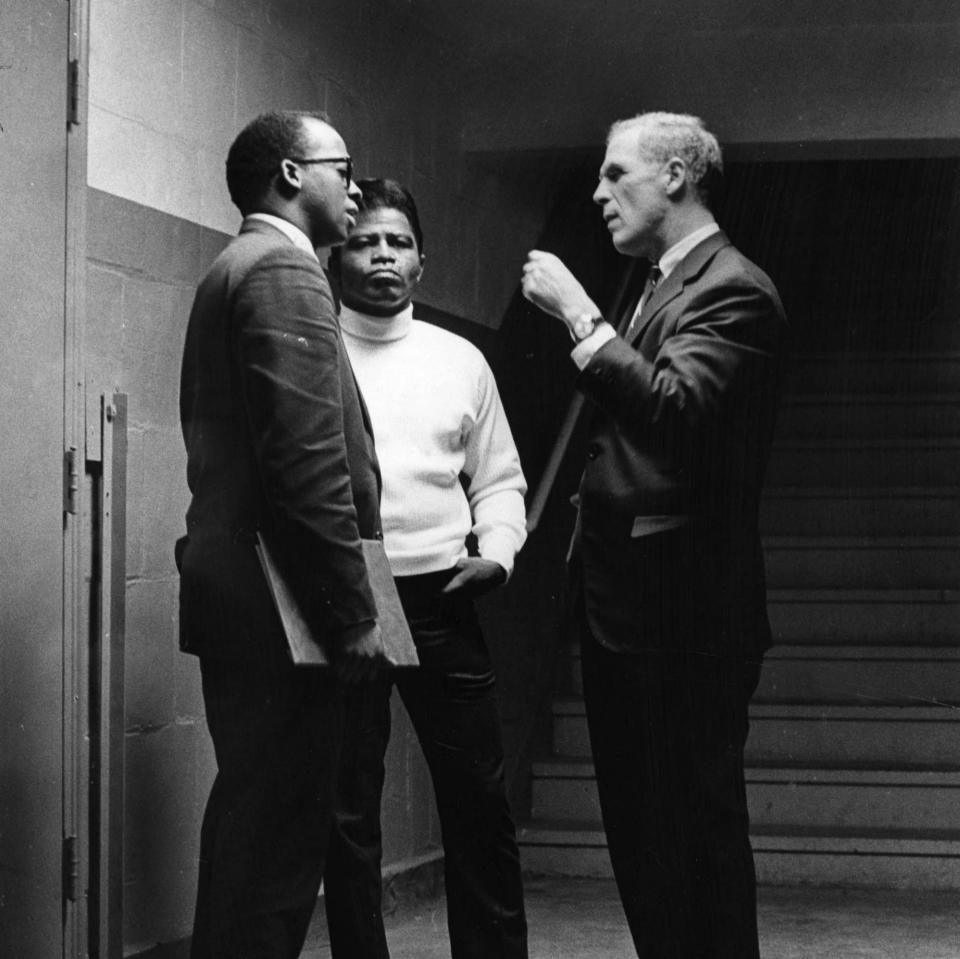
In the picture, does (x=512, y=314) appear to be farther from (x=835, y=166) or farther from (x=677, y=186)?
(x=835, y=166)

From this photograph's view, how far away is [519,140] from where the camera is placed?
4.11 metres

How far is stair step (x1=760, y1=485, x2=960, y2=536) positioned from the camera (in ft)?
17.3

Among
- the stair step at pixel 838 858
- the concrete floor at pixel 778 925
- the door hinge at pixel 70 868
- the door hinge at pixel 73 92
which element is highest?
the door hinge at pixel 73 92

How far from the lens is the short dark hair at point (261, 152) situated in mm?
2314

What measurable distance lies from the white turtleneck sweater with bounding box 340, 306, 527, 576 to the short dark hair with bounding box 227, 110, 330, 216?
537 millimetres

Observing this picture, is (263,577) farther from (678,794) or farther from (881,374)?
(881,374)

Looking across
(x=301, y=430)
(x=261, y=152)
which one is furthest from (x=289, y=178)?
(x=301, y=430)

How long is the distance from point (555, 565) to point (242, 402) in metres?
2.56

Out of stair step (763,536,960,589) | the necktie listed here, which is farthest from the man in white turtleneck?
stair step (763,536,960,589)

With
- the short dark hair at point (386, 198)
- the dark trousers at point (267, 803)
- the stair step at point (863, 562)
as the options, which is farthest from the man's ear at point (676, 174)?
the stair step at point (863, 562)

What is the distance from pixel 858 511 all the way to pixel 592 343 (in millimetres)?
3090

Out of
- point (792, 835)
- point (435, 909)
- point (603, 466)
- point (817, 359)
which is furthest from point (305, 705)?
point (817, 359)

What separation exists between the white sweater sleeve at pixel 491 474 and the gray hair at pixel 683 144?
0.49m

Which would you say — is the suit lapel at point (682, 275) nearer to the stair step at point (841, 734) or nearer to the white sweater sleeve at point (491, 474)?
the white sweater sleeve at point (491, 474)
